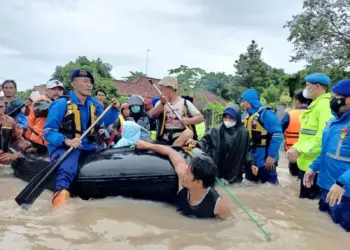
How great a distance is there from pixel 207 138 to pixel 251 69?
97.7 ft

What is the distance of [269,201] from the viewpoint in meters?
5.27

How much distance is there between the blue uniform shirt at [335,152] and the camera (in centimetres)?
374

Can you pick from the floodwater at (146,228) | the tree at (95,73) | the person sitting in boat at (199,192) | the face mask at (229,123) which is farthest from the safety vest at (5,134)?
the tree at (95,73)

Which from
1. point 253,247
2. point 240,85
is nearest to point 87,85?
point 253,247

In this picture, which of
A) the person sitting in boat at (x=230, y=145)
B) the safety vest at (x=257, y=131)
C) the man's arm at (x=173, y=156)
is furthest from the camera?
the safety vest at (x=257, y=131)

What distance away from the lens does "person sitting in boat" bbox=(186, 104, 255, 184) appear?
5852mm

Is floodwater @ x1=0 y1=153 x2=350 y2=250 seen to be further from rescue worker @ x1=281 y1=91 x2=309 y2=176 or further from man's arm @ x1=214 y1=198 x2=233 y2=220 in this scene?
rescue worker @ x1=281 y1=91 x2=309 y2=176

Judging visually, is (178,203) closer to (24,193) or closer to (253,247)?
(253,247)

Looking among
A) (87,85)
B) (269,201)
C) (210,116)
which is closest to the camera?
(87,85)

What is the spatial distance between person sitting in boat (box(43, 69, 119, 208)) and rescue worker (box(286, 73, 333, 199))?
2.27 m

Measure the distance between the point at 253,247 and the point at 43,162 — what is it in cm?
300

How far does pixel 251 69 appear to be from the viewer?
34812 mm

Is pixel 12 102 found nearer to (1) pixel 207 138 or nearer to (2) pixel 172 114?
(2) pixel 172 114

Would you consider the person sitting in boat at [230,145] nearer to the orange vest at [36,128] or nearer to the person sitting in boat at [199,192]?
the person sitting in boat at [199,192]
